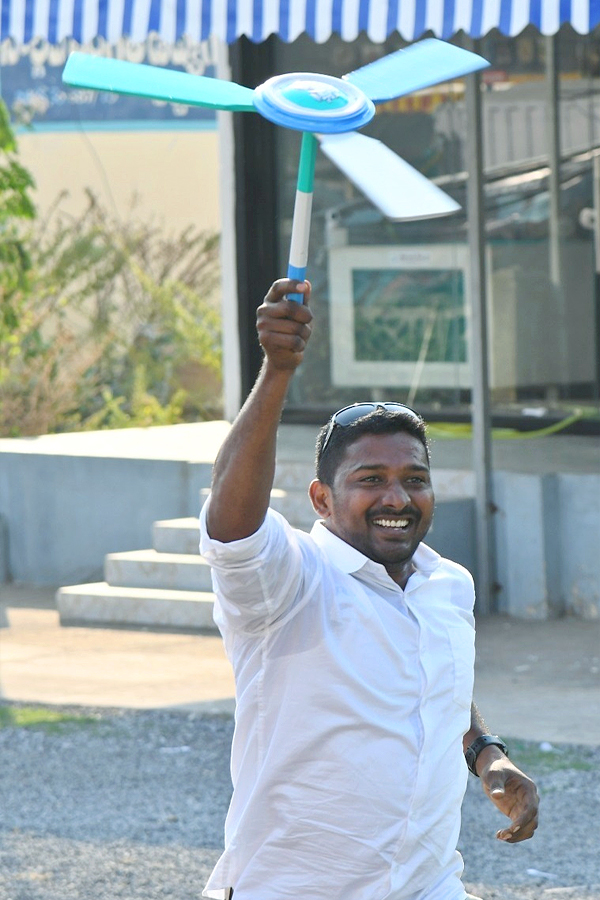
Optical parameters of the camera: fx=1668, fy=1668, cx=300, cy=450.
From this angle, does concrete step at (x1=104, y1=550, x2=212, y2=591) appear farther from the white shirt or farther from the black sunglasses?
the white shirt

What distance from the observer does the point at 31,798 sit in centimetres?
597

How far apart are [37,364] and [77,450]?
9.78 ft

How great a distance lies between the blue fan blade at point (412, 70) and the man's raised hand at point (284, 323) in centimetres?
34

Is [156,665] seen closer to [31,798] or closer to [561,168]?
[31,798]

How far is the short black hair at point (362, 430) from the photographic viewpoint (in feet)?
9.50

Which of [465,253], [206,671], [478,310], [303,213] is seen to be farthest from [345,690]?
[465,253]

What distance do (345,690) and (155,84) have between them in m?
1.03

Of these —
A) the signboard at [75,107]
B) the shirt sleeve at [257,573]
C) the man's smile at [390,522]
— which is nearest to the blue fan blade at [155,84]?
the shirt sleeve at [257,573]

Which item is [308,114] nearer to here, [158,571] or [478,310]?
[478,310]

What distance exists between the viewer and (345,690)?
2779 mm

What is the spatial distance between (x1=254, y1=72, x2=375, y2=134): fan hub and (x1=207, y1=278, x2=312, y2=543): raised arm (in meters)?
0.25

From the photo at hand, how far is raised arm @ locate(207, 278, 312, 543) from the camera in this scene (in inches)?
101

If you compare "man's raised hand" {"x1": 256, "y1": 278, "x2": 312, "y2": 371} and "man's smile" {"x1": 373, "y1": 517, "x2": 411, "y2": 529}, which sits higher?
"man's raised hand" {"x1": 256, "y1": 278, "x2": 312, "y2": 371}

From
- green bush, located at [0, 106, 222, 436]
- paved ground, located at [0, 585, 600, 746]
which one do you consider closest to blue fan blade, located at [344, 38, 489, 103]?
paved ground, located at [0, 585, 600, 746]
